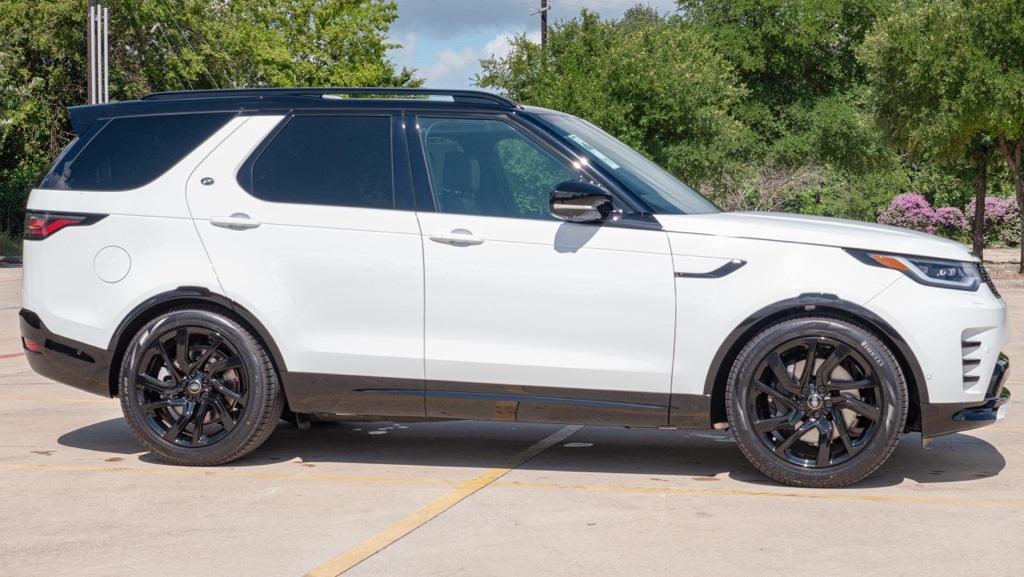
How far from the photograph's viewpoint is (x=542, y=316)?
6355mm

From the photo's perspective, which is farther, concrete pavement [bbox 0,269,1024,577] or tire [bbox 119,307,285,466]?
tire [bbox 119,307,285,466]

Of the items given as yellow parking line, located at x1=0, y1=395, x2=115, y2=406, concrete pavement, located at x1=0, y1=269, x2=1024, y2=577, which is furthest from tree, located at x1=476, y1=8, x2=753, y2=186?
concrete pavement, located at x1=0, y1=269, x2=1024, y2=577

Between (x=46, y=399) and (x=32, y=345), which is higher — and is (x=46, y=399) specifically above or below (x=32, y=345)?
below

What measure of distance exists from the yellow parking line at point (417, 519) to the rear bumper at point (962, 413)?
2.07 m

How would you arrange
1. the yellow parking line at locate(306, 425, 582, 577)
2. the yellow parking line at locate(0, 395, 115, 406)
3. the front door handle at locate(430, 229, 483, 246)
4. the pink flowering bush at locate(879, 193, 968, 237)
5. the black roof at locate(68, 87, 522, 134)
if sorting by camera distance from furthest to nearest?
the pink flowering bush at locate(879, 193, 968, 237) < the yellow parking line at locate(0, 395, 115, 406) < the black roof at locate(68, 87, 522, 134) < the front door handle at locate(430, 229, 483, 246) < the yellow parking line at locate(306, 425, 582, 577)

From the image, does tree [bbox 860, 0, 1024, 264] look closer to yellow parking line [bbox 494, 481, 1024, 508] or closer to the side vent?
the side vent

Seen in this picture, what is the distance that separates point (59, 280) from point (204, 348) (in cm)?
90

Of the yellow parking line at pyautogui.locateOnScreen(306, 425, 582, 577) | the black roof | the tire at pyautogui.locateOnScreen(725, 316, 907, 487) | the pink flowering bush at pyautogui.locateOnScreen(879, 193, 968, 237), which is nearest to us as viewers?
the yellow parking line at pyautogui.locateOnScreen(306, 425, 582, 577)

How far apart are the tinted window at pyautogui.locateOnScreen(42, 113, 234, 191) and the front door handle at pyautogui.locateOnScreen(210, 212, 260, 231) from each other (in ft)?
1.50

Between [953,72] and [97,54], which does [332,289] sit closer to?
[953,72]

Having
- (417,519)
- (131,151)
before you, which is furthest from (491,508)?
(131,151)

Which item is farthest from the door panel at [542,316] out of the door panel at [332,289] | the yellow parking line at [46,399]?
the yellow parking line at [46,399]

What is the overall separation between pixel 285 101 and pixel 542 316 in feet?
6.10

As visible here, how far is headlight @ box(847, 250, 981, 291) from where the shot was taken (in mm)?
6145
